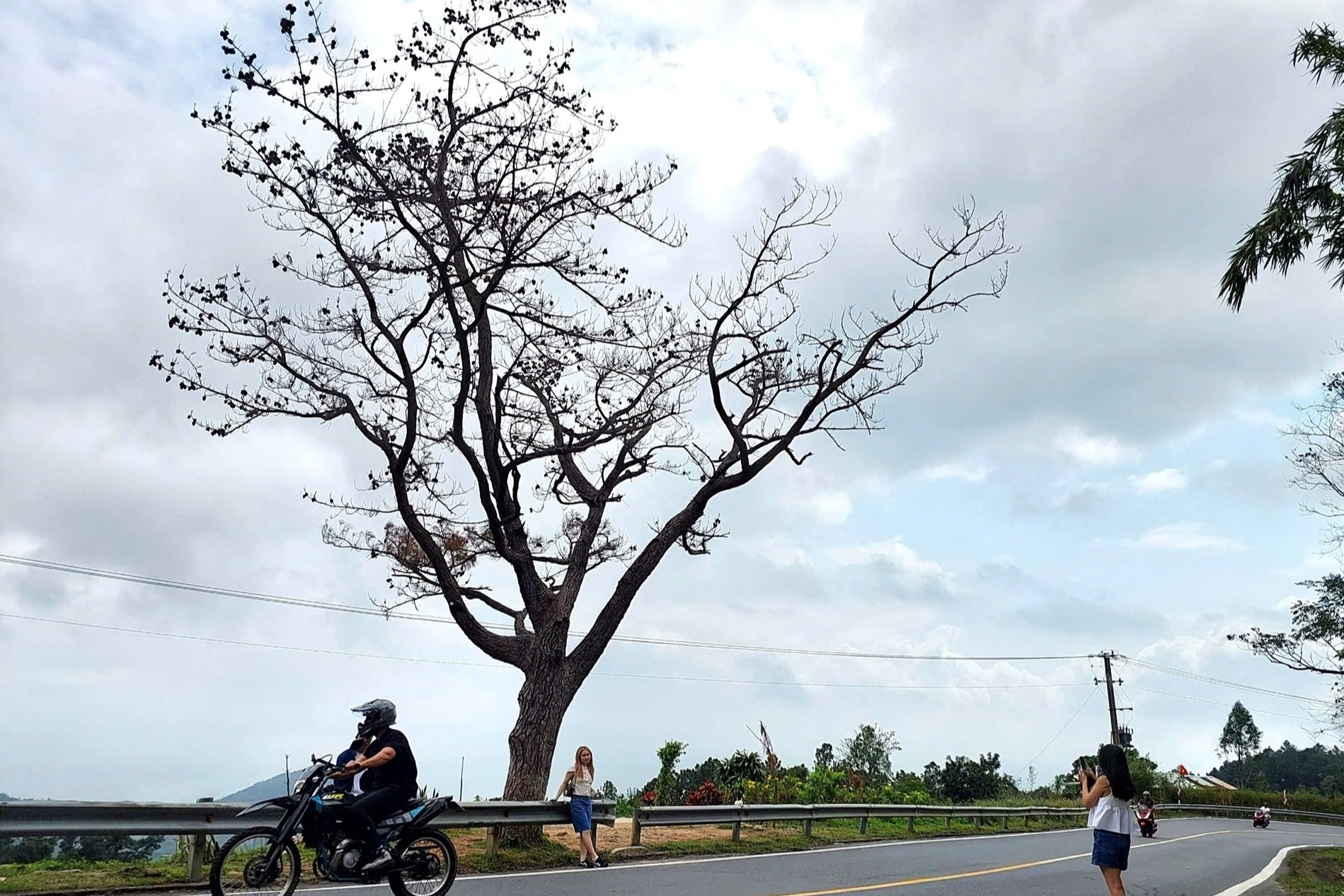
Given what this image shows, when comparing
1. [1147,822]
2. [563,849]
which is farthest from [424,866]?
[1147,822]

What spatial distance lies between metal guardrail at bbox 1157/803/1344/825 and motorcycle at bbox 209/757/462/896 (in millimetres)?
54633

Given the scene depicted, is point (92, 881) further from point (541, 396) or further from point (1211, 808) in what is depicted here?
point (1211, 808)

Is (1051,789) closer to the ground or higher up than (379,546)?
closer to the ground

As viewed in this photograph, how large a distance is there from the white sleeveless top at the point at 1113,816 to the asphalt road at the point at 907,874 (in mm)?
2633

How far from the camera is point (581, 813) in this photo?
551 inches

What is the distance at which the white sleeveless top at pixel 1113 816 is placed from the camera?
970cm

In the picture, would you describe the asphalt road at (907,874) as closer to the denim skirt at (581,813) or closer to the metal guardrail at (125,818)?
the denim skirt at (581,813)

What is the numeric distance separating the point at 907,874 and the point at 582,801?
422 centimetres

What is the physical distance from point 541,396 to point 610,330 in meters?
1.73

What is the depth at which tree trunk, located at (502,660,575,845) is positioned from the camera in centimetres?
1636

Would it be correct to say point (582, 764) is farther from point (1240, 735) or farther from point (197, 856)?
point (1240, 735)

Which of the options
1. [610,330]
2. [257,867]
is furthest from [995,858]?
[257,867]

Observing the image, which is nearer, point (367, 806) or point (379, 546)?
point (367, 806)

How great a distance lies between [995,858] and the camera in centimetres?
1703
